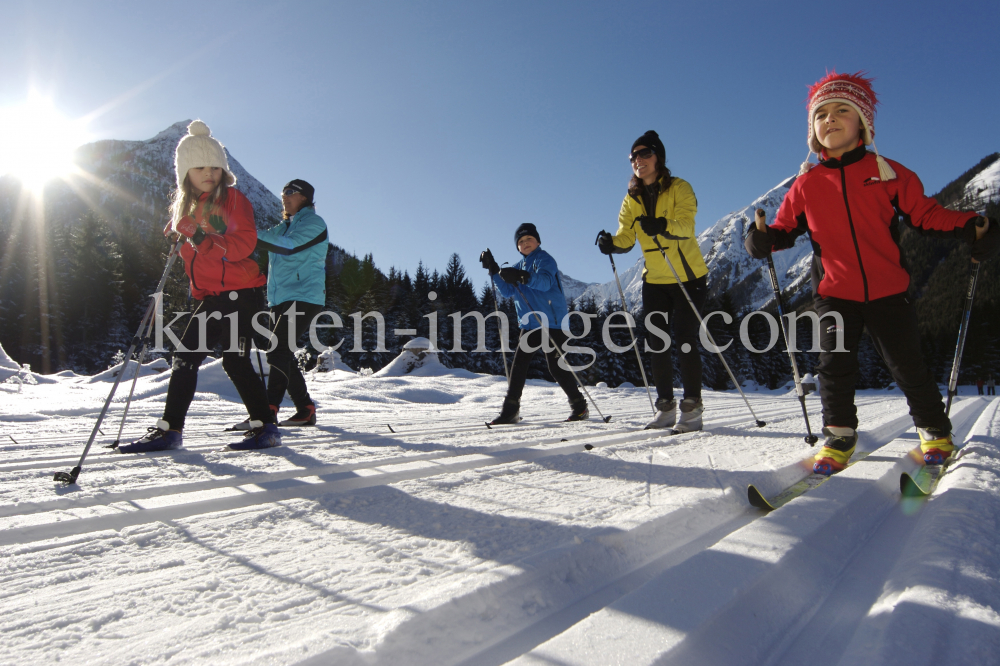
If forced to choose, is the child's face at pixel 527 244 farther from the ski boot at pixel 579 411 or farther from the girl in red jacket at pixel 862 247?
the girl in red jacket at pixel 862 247

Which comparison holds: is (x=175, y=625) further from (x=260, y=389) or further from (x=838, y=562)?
(x=260, y=389)

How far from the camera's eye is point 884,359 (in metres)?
2.40

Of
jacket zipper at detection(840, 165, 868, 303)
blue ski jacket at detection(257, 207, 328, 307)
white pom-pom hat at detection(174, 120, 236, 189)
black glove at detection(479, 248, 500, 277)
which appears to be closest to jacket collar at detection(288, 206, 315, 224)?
blue ski jacket at detection(257, 207, 328, 307)

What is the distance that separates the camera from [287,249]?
347cm

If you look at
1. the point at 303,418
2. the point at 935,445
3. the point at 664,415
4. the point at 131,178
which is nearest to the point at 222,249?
the point at 303,418

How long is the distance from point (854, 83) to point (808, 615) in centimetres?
262

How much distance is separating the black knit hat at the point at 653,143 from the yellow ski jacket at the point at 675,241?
0.62ft

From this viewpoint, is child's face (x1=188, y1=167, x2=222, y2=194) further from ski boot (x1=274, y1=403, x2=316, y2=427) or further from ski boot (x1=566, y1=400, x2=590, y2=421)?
ski boot (x1=566, y1=400, x2=590, y2=421)

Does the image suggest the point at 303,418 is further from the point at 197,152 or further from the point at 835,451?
the point at 835,451

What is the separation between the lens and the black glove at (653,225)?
3.27 meters

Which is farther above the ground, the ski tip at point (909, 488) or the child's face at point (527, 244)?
the child's face at point (527, 244)

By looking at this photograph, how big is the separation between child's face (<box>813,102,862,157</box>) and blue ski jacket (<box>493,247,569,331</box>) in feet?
7.38

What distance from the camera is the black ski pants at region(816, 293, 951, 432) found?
229cm

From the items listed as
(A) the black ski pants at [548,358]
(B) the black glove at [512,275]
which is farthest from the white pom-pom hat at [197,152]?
(A) the black ski pants at [548,358]
